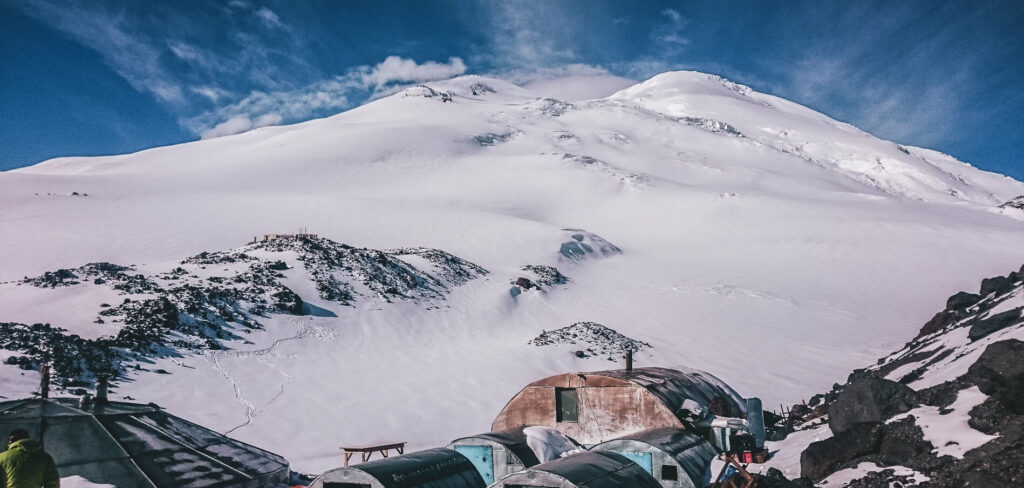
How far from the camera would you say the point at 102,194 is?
54.9m

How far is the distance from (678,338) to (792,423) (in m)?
14.1

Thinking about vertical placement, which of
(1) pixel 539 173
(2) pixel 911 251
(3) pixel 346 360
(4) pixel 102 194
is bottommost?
(3) pixel 346 360

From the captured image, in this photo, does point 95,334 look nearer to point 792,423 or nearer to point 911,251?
point 792,423

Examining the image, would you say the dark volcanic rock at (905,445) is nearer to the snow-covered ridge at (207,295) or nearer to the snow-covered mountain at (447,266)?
the snow-covered mountain at (447,266)

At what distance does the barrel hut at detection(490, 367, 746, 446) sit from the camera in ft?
47.8

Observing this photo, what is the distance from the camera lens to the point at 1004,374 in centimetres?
1185

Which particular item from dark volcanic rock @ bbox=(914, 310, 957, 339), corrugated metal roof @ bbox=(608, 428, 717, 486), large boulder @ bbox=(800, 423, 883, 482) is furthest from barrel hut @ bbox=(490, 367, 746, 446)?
dark volcanic rock @ bbox=(914, 310, 957, 339)

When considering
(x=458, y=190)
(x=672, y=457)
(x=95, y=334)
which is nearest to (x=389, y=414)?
(x=95, y=334)

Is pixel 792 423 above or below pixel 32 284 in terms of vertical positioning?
below

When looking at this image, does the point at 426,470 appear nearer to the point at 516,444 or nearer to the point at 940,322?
the point at 516,444

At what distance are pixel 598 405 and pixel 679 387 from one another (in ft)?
8.98

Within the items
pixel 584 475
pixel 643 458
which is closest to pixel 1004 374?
pixel 643 458

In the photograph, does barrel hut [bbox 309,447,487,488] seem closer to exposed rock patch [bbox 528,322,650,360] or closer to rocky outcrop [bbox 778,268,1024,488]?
rocky outcrop [bbox 778,268,1024,488]

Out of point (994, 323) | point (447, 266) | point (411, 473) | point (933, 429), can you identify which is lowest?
point (411, 473)
